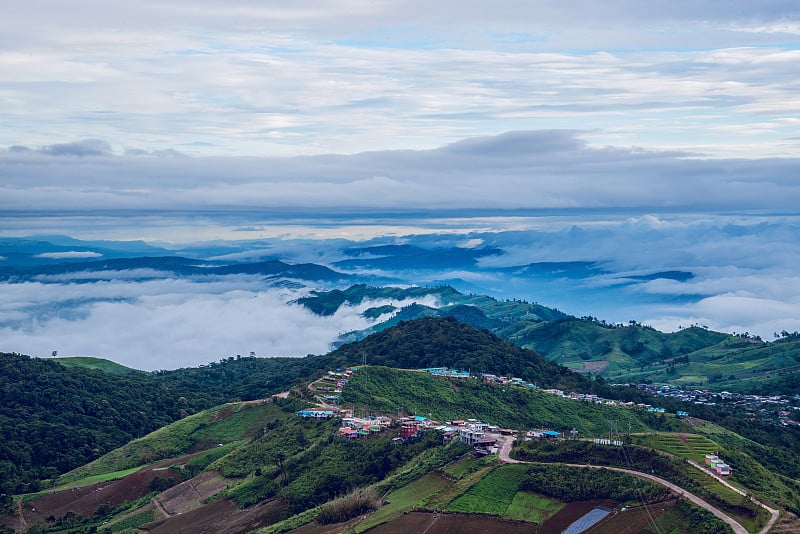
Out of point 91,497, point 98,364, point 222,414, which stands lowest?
point 98,364

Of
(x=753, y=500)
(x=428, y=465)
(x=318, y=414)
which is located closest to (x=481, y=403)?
(x=318, y=414)

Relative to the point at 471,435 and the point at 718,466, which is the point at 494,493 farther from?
the point at 718,466

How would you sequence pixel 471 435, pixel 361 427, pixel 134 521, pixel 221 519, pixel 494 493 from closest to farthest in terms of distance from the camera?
pixel 494 493 → pixel 221 519 → pixel 471 435 → pixel 134 521 → pixel 361 427

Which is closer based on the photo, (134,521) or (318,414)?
(134,521)

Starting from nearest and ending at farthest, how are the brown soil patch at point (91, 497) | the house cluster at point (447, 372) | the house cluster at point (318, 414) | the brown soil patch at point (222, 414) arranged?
the brown soil patch at point (91, 497), the house cluster at point (318, 414), the brown soil patch at point (222, 414), the house cluster at point (447, 372)

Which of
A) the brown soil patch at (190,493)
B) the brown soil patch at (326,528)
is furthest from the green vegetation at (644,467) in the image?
the brown soil patch at (190,493)

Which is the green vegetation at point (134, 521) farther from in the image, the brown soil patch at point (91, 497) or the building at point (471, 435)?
the building at point (471, 435)

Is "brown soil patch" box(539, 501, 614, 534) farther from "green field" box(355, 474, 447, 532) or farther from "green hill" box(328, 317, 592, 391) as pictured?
"green hill" box(328, 317, 592, 391)
